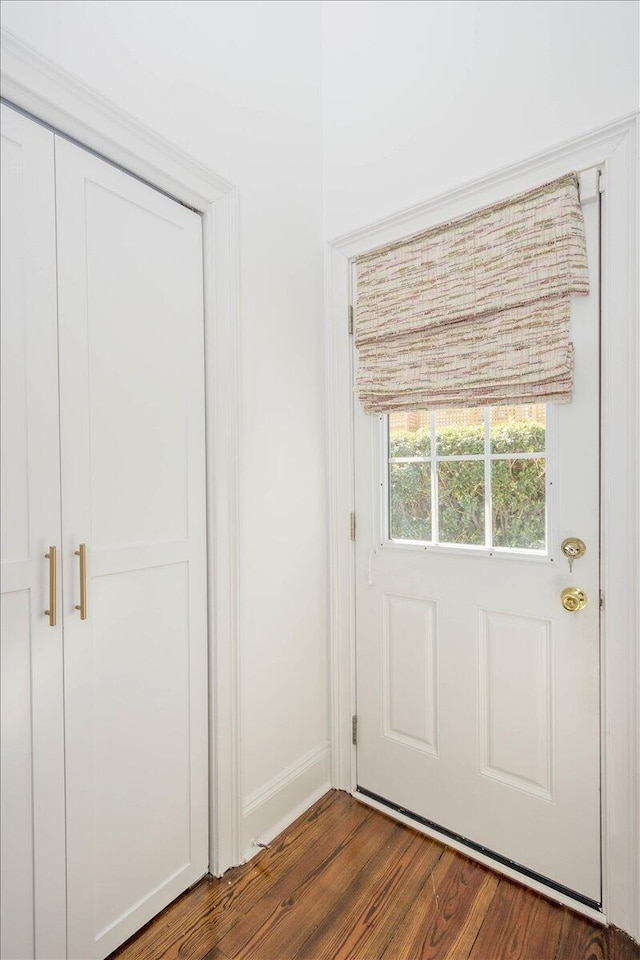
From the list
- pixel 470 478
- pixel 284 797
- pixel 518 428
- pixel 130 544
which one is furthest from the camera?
pixel 284 797

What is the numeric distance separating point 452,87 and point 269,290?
2.88 feet

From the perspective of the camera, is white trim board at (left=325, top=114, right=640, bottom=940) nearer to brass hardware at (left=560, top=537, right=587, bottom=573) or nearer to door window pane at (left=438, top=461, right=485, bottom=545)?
brass hardware at (left=560, top=537, right=587, bottom=573)

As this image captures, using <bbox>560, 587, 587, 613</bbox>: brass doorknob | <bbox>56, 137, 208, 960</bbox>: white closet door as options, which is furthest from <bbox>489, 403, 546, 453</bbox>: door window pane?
<bbox>56, 137, 208, 960</bbox>: white closet door

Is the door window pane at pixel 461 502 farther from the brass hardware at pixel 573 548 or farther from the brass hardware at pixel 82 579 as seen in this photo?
the brass hardware at pixel 82 579

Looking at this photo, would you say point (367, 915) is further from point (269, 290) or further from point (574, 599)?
point (269, 290)

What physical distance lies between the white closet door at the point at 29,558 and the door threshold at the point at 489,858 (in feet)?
3.55

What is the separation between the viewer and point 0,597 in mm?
1089

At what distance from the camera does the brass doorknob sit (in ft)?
4.66

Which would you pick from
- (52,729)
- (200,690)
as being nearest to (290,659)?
(200,690)

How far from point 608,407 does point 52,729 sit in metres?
1.63

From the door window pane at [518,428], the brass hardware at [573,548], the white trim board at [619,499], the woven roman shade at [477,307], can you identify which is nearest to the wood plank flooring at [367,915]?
the white trim board at [619,499]

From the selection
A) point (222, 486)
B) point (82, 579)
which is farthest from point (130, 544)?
point (222, 486)

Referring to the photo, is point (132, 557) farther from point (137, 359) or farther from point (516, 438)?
point (516, 438)

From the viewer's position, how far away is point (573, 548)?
4.70 feet
